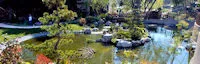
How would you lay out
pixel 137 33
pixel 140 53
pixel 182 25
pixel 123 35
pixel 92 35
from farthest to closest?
pixel 182 25
pixel 92 35
pixel 123 35
pixel 137 33
pixel 140 53

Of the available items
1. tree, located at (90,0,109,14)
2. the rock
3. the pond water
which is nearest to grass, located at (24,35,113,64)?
the rock

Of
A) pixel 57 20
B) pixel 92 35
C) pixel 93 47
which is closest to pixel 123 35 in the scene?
pixel 92 35

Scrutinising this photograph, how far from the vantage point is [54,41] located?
12.0 meters

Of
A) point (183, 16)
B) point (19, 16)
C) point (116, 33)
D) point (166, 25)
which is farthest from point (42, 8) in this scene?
point (183, 16)

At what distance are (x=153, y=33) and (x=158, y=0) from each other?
10.0 meters

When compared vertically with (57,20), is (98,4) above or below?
below

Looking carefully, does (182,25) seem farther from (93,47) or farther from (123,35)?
(93,47)

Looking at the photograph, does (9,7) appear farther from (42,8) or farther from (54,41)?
(54,41)

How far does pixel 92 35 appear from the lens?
2062cm

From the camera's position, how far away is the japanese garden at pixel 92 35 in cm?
1153

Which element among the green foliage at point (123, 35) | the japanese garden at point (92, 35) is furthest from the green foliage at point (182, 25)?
the green foliage at point (123, 35)

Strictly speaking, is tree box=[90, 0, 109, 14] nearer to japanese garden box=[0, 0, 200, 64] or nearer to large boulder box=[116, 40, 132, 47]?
japanese garden box=[0, 0, 200, 64]

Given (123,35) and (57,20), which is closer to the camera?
(57,20)

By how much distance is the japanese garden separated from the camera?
37.8 ft
